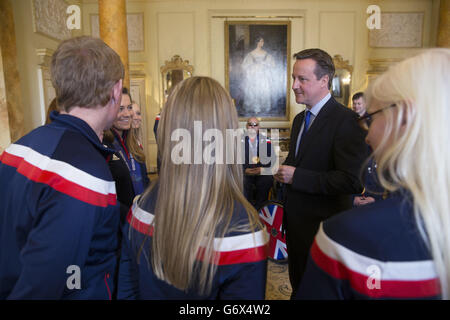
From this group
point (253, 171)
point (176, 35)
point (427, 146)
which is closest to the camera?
point (427, 146)

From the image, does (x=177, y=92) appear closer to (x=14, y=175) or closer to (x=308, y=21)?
(x=14, y=175)

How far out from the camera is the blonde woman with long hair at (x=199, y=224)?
92 centimetres

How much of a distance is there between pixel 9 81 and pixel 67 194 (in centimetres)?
576

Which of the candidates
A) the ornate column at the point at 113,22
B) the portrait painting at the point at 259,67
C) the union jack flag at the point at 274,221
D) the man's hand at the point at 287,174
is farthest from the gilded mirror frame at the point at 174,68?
the man's hand at the point at 287,174

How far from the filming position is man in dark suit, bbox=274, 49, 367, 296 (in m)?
1.84

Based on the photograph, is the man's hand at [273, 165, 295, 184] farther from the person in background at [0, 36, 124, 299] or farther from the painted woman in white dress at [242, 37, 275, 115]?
the painted woman in white dress at [242, 37, 275, 115]

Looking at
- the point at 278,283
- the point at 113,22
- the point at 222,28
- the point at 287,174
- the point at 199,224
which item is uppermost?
the point at 222,28

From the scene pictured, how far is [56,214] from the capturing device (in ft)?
3.10

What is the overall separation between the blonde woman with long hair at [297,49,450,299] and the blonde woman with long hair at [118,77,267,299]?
29cm

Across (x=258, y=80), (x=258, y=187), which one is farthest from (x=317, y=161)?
(x=258, y=80)

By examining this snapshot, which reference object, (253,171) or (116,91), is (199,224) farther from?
(253,171)

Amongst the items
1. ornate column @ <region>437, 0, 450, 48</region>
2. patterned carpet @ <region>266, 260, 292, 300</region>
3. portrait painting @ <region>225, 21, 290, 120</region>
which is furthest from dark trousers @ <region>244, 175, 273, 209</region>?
ornate column @ <region>437, 0, 450, 48</region>

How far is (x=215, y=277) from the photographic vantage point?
934 mm

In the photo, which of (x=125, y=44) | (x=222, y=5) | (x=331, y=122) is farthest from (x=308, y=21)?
(x=331, y=122)
